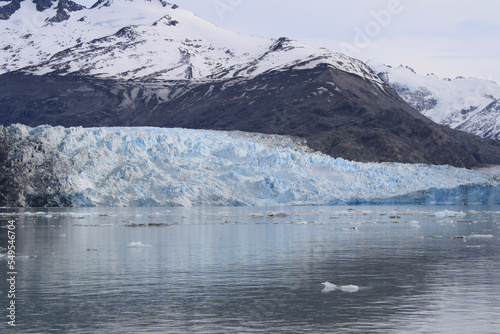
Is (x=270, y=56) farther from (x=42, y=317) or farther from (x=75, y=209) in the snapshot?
(x=42, y=317)

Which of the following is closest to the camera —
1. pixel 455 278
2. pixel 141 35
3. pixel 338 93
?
pixel 455 278

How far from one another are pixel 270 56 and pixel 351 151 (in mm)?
64844

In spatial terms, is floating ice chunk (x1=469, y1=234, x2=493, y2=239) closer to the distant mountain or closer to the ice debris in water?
the ice debris in water

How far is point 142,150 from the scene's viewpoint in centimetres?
5581

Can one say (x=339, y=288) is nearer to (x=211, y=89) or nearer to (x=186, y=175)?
(x=186, y=175)

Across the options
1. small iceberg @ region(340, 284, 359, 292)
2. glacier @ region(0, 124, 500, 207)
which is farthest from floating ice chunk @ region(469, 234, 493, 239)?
glacier @ region(0, 124, 500, 207)

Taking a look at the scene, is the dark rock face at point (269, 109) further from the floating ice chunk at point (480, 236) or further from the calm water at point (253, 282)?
the calm water at point (253, 282)

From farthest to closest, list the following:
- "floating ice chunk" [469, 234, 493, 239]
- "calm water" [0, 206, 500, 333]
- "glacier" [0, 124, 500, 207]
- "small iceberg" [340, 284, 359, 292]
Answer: "glacier" [0, 124, 500, 207]
"floating ice chunk" [469, 234, 493, 239]
"small iceberg" [340, 284, 359, 292]
"calm water" [0, 206, 500, 333]

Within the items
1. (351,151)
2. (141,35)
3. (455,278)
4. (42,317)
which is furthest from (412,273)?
(141,35)

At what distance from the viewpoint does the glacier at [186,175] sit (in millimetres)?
52500

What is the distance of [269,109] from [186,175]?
75.7 meters

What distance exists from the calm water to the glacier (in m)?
22.0

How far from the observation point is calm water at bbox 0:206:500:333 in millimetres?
12219

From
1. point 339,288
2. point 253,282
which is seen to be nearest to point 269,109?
point 253,282
